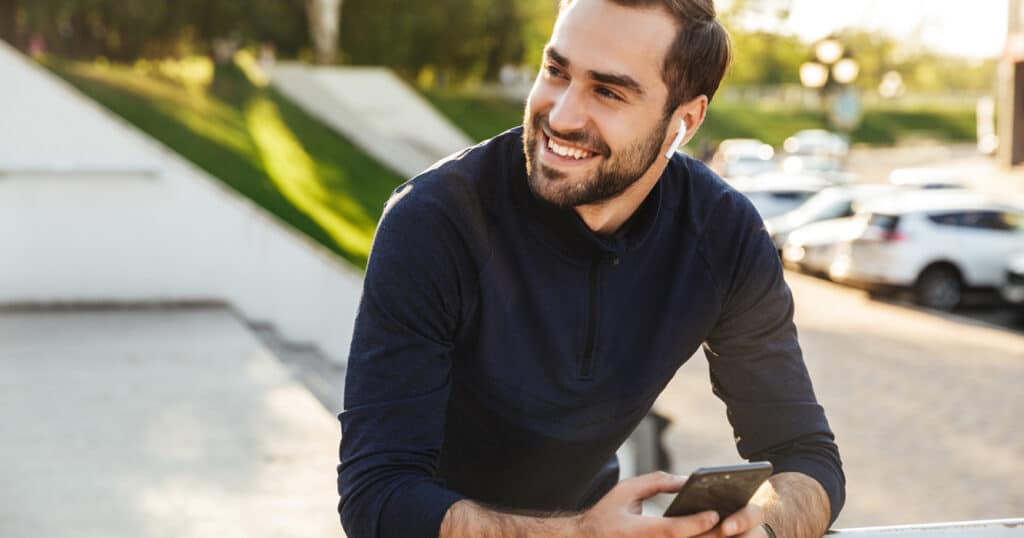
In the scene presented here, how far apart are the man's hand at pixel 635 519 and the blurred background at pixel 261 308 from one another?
1155 millimetres

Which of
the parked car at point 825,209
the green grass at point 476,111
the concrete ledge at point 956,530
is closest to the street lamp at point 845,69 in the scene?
the green grass at point 476,111

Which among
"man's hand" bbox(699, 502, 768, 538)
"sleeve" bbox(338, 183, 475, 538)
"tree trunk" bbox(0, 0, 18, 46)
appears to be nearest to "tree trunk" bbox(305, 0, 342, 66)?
"tree trunk" bbox(0, 0, 18, 46)

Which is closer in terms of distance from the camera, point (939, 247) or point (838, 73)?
point (939, 247)

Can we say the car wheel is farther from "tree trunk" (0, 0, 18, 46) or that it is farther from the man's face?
"tree trunk" (0, 0, 18, 46)

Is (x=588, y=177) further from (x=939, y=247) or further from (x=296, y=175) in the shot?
(x=939, y=247)

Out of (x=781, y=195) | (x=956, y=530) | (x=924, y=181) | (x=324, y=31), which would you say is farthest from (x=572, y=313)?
(x=324, y=31)

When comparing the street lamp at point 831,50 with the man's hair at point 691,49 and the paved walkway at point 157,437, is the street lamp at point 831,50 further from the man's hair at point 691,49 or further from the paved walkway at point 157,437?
the man's hair at point 691,49

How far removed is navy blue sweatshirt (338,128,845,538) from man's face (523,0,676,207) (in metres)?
0.08

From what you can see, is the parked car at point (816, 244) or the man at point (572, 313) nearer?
the man at point (572, 313)

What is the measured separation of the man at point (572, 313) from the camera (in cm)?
244

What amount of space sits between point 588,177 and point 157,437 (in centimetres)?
418

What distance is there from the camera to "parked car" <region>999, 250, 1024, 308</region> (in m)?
15.6

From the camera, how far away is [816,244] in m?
20.1

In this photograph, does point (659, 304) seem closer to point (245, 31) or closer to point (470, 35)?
point (245, 31)
